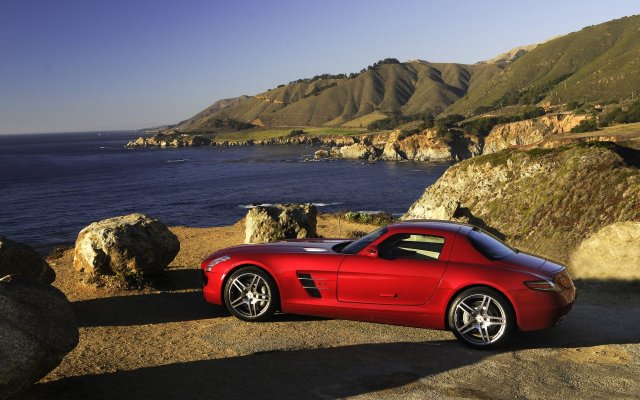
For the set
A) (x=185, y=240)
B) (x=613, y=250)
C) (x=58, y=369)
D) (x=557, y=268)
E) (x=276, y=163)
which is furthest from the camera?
(x=276, y=163)

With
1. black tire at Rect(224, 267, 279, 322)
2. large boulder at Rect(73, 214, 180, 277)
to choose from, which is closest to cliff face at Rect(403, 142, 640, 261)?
black tire at Rect(224, 267, 279, 322)

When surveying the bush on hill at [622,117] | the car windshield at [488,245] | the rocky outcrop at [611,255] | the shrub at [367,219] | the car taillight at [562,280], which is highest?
the bush on hill at [622,117]

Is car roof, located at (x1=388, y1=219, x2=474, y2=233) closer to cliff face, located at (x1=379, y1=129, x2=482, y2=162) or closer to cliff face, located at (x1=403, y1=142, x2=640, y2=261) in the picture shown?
cliff face, located at (x1=403, y1=142, x2=640, y2=261)

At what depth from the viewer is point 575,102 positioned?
370 ft

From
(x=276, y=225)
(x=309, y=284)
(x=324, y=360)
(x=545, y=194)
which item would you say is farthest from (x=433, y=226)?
(x=545, y=194)

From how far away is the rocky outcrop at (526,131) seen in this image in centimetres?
10169

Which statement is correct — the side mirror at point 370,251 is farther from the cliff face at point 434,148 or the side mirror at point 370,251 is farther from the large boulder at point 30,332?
the cliff face at point 434,148

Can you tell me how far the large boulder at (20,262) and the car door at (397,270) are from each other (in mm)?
6374

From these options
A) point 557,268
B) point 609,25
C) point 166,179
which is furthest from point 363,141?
point 557,268

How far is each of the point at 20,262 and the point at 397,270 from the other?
7.44 m

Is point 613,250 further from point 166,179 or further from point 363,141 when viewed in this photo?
point 363,141

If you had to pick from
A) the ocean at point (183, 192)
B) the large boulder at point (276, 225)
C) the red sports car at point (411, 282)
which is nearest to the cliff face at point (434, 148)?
the ocean at point (183, 192)

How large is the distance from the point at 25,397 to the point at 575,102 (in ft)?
410

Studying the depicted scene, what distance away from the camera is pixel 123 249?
11.6m
